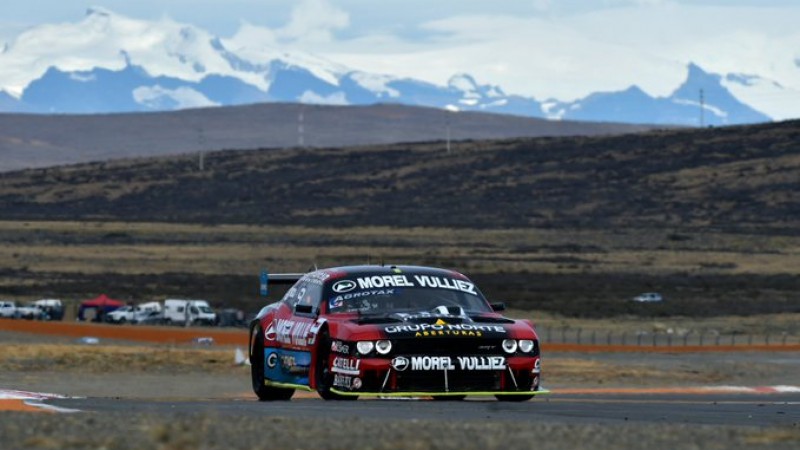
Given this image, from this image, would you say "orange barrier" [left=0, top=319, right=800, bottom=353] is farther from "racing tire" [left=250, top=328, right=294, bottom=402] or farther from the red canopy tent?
"racing tire" [left=250, top=328, right=294, bottom=402]

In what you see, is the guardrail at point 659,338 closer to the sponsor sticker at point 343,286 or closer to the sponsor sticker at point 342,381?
the sponsor sticker at point 343,286

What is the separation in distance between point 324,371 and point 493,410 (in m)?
2.36

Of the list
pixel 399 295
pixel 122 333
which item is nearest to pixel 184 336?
pixel 122 333

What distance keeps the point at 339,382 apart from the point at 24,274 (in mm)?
62017

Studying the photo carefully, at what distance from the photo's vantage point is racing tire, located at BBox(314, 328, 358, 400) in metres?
17.0

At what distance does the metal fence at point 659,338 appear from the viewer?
4741 centimetres

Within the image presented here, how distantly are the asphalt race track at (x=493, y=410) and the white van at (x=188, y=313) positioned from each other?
35.6 metres

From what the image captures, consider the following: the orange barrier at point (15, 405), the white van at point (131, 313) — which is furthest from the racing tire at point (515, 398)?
the white van at point (131, 313)

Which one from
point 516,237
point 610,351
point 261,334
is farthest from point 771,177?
point 261,334

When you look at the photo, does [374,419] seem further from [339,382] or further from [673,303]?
[673,303]

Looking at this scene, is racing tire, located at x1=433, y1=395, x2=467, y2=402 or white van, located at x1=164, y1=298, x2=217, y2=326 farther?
white van, located at x1=164, y1=298, x2=217, y2=326

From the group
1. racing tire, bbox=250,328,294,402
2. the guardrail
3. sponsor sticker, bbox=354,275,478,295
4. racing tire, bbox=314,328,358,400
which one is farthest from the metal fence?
racing tire, bbox=314,328,358,400

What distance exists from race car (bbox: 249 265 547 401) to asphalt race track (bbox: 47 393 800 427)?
20 centimetres

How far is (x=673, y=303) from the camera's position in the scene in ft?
203
